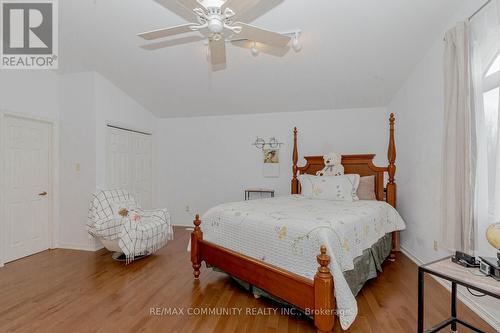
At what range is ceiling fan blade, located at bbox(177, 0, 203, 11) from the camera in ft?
5.18

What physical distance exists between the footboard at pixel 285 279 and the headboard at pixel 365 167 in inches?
84.7

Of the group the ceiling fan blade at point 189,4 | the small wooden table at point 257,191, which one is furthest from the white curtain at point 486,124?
the small wooden table at point 257,191

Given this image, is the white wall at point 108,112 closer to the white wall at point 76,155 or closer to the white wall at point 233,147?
the white wall at point 76,155

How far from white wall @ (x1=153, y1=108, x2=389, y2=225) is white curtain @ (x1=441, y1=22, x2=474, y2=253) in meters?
2.15

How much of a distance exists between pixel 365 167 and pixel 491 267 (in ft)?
8.37

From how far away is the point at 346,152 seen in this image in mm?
4422

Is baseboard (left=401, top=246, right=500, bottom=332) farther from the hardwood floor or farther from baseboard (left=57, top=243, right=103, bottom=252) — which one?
baseboard (left=57, top=243, right=103, bottom=252)

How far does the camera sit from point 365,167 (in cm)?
389

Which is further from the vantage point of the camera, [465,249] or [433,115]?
[433,115]

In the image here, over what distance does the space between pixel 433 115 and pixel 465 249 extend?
4.99ft

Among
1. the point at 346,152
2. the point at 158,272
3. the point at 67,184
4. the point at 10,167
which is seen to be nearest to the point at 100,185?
the point at 67,184

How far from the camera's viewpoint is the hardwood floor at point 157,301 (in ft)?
6.36

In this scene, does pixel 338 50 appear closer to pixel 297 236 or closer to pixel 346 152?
pixel 346 152

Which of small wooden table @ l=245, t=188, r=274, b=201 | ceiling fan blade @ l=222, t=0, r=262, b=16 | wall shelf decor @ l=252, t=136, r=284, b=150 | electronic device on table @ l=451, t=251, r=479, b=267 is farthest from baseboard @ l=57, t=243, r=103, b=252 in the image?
electronic device on table @ l=451, t=251, r=479, b=267
